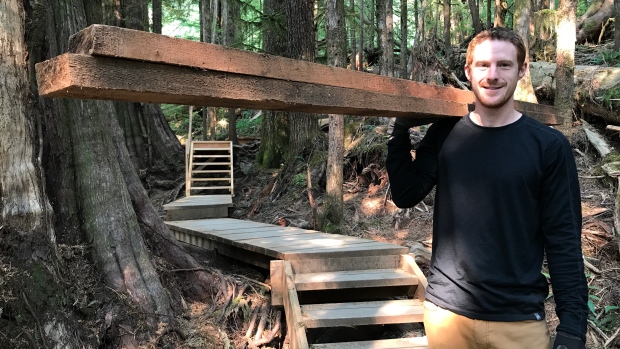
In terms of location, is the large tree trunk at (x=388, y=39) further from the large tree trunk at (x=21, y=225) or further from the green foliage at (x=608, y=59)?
the large tree trunk at (x=21, y=225)

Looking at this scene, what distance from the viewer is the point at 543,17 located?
8500mm

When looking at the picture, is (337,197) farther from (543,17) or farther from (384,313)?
(543,17)

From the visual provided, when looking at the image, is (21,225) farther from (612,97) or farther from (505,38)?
(612,97)

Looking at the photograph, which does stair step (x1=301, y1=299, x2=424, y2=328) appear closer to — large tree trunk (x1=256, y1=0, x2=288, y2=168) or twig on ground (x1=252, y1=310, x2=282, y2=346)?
twig on ground (x1=252, y1=310, x2=282, y2=346)

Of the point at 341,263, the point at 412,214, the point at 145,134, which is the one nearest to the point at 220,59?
the point at 341,263

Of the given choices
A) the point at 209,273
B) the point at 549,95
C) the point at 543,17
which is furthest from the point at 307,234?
the point at 549,95

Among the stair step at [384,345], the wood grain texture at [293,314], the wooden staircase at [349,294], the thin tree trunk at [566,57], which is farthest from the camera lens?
the thin tree trunk at [566,57]

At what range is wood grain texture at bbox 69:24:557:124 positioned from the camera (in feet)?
4.70

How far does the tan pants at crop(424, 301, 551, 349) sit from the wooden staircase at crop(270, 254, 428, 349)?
2.08 meters

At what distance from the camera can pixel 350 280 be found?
4.94 m

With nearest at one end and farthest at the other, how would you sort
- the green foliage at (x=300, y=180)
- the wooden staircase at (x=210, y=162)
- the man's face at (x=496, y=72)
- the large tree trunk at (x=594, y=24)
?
the man's face at (x=496, y=72) → the green foliage at (x=300, y=180) → the wooden staircase at (x=210, y=162) → the large tree trunk at (x=594, y=24)

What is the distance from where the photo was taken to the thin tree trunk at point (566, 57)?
6.95 meters

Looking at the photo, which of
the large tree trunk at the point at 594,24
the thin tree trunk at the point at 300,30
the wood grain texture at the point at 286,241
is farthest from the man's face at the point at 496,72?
the large tree trunk at the point at 594,24

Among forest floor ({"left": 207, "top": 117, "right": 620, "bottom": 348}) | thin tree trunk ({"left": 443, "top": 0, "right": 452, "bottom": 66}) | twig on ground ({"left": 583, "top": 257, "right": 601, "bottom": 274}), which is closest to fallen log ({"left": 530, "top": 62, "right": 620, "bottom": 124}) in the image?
forest floor ({"left": 207, "top": 117, "right": 620, "bottom": 348})
